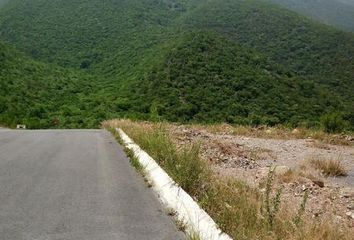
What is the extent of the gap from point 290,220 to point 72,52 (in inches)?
3700

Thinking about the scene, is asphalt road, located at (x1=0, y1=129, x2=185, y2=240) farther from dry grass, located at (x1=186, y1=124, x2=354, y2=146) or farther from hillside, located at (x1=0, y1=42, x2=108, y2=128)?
hillside, located at (x1=0, y1=42, x2=108, y2=128)

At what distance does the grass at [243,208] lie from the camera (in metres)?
5.29

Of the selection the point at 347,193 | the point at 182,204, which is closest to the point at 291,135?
the point at 347,193

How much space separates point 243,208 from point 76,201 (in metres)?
2.56

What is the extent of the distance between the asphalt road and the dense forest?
17303 mm

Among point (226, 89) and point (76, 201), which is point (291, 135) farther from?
point (226, 89)

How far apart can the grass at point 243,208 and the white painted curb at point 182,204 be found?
0.39ft

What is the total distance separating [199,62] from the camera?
6831cm

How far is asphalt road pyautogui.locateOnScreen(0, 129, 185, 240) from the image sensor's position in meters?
5.92

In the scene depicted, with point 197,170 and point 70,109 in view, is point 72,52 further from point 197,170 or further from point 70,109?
point 197,170

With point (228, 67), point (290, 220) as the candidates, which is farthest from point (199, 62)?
point (290, 220)

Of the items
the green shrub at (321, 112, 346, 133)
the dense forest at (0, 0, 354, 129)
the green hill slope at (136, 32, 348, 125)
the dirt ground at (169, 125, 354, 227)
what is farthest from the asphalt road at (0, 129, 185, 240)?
the green hill slope at (136, 32, 348, 125)

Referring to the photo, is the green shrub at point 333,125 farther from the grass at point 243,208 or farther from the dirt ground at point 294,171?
the grass at point 243,208

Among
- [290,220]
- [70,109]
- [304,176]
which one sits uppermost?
[290,220]
